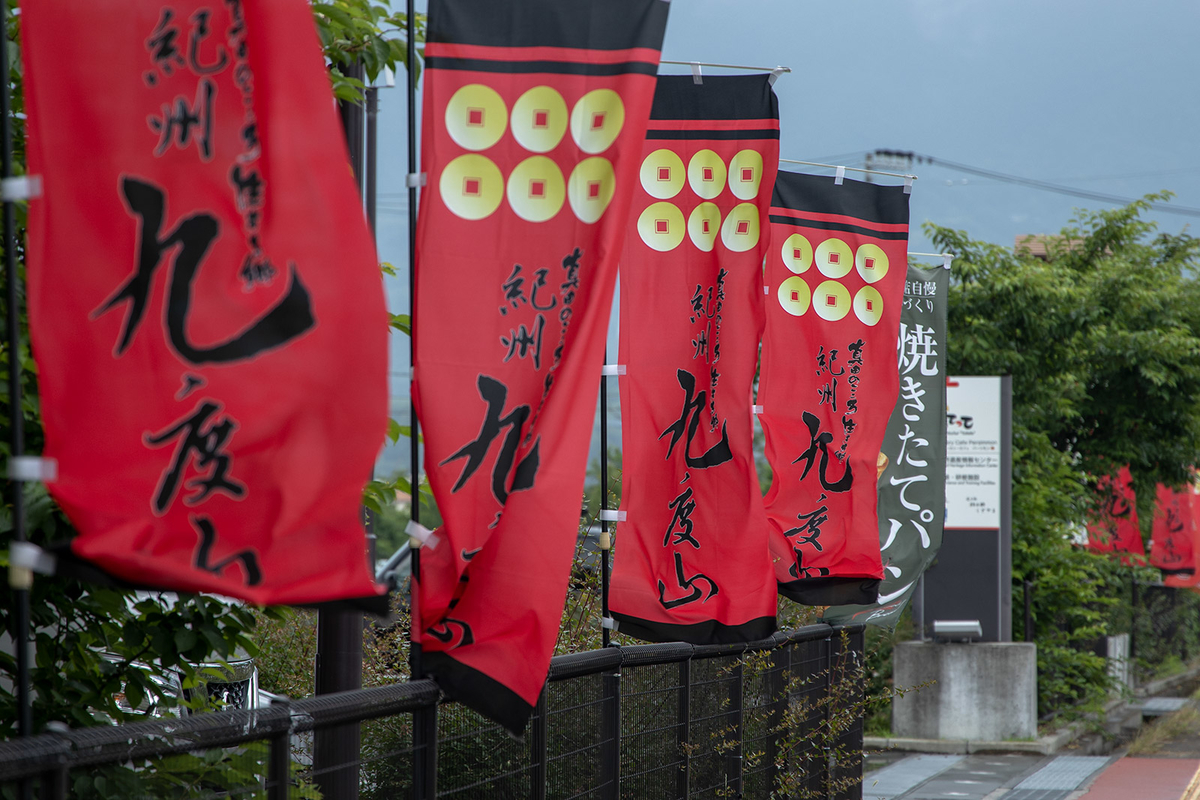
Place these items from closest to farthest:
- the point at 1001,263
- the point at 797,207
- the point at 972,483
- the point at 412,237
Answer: the point at 412,237 < the point at 797,207 < the point at 972,483 < the point at 1001,263

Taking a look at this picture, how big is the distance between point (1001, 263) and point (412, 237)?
14410 mm

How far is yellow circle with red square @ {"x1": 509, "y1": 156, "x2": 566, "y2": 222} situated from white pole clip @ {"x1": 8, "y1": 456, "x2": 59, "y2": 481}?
2.09 metres

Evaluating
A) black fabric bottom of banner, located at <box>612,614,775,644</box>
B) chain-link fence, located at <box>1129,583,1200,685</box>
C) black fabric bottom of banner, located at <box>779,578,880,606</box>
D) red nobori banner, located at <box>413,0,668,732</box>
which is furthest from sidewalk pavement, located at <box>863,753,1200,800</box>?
chain-link fence, located at <box>1129,583,1200,685</box>

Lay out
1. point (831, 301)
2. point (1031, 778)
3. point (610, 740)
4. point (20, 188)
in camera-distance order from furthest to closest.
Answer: point (1031, 778)
point (831, 301)
point (610, 740)
point (20, 188)

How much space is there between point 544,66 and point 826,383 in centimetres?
367

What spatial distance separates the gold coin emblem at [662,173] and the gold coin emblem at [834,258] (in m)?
1.74

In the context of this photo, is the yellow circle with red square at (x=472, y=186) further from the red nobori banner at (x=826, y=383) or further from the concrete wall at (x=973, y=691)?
the concrete wall at (x=973, y=691)

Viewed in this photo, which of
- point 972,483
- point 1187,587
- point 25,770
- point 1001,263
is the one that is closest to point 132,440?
point 25,770

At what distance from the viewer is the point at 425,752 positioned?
15.3 feet

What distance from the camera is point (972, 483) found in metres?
14.7

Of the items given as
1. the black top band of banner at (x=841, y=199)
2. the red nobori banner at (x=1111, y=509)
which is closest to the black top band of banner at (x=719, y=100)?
the black top band of banner at (x=841, y=199)

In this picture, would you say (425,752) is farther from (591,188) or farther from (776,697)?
(776,697)

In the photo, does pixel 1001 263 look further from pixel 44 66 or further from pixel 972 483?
pixel 44 66

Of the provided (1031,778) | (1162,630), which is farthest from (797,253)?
(1162,630)
